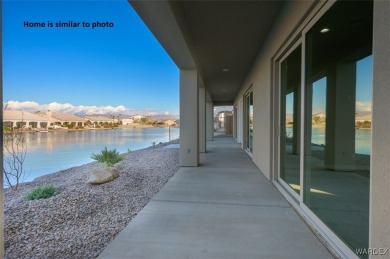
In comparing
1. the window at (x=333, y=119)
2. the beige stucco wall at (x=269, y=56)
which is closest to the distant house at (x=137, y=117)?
the beige stucco wall at (x=269, y=56)

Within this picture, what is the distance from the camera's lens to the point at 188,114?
18.8 feet

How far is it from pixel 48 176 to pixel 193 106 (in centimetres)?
405

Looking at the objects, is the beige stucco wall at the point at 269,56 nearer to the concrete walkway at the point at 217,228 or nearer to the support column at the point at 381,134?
the concrete walkway at the point at 217,228

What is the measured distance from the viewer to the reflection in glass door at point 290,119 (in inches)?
118

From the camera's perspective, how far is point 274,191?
346 cm

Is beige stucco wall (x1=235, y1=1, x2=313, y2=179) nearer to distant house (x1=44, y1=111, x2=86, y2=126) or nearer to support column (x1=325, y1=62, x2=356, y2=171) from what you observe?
support column (x1=325, y1=62, x2=356, y2=171)

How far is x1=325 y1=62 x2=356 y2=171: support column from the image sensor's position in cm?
253

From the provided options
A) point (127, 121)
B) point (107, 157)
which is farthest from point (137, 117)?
point (107, 157)

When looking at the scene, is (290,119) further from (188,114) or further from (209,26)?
(188,114)

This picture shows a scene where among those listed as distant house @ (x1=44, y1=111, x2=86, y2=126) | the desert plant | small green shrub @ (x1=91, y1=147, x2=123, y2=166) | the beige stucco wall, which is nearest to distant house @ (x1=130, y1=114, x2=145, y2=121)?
distant house @ (x1=44, y1=111, x2=86, y2=126)

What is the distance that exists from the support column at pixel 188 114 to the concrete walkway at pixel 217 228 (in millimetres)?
2120

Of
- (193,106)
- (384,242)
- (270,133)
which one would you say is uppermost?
(193,106)

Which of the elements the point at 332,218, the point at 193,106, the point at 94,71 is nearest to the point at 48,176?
the point at 193,106

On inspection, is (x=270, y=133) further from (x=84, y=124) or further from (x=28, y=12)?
(x=84, y=124)
